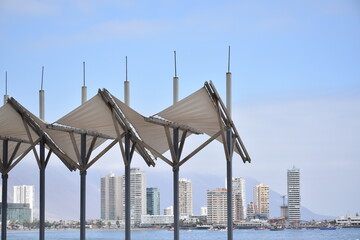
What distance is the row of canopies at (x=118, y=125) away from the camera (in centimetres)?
1994

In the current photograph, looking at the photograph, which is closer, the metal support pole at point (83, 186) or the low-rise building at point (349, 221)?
the metal support pole at point (83, 186)

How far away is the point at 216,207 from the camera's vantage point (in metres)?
144

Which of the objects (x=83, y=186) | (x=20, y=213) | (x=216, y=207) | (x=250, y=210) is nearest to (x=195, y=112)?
(x=83, y=186)

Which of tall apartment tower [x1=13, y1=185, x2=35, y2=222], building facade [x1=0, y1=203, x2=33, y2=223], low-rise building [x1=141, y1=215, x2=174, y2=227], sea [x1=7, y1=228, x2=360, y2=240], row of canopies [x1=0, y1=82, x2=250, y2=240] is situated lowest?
sea [x1=7, y1=228, x2=360, y2=240]

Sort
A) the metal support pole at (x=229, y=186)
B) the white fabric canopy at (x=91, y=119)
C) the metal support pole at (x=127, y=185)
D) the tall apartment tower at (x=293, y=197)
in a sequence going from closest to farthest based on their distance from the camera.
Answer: the metal support pole at (x=229, y=186) < the white fabric canopy at (x=91, y=119) < the metal support pole at (x=127, y=185) < the tall apartment tower at (x=293, y=197)

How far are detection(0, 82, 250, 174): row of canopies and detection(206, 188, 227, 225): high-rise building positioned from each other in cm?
11635

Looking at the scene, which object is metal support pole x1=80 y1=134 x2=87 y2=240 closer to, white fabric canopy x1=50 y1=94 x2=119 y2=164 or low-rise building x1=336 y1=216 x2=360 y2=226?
white fabric canopy x1=50 y1=94 x2=119 y2=164

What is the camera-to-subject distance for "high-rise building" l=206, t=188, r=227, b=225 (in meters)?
141

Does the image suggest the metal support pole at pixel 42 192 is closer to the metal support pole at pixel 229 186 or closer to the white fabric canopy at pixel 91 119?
the white fabric canopy at pixel 91 119

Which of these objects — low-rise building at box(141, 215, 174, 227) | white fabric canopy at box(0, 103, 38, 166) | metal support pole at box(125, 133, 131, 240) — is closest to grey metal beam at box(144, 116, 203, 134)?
metal support pole at box(125, 133, 131, 240)

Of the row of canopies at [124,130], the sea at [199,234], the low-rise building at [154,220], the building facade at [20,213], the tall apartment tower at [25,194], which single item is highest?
the row of canopies at [124,130]

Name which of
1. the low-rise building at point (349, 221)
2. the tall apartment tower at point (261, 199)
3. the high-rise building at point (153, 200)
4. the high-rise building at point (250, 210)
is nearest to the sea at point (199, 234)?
the low-rise building at point (349, 221)

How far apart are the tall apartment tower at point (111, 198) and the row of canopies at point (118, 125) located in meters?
134

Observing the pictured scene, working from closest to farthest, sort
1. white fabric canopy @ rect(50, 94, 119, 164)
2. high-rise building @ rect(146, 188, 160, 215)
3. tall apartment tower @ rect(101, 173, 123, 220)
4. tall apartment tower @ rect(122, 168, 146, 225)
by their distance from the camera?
white fabric canopy @ rect(50, 94, 119, 164)
tall apartment tower @ rect(122, 168, 146, 225)
high-rise building @ rect(146, 188, 160, 215)
tall apartment tower @ rect(101, 173, 123, 220)
